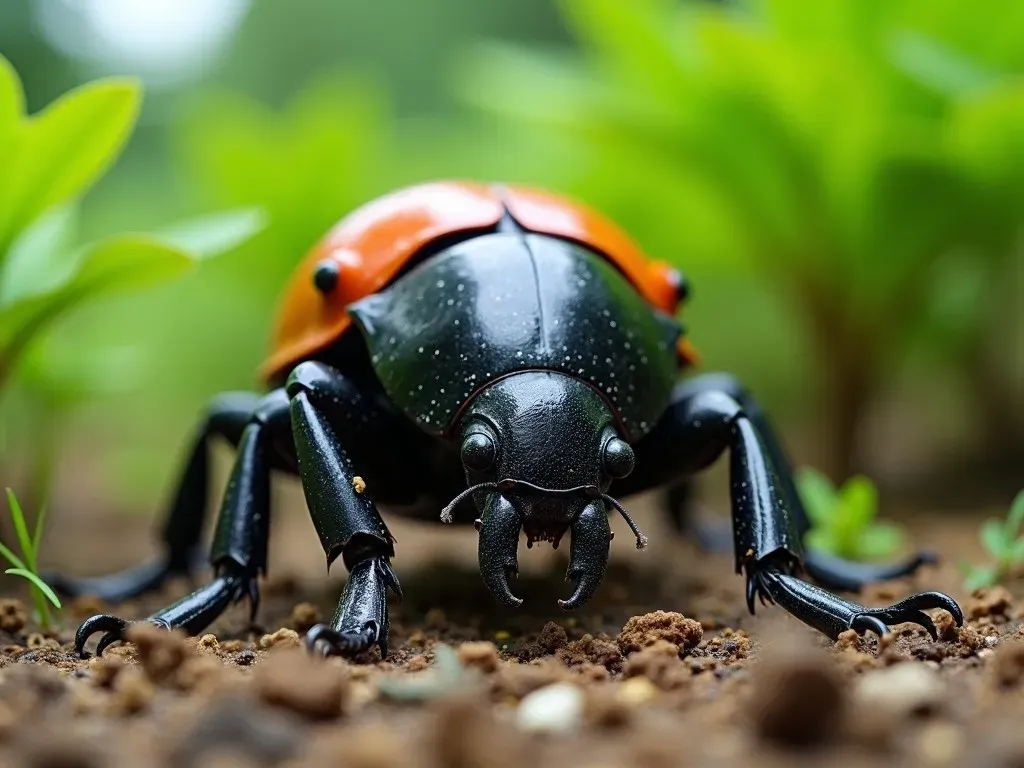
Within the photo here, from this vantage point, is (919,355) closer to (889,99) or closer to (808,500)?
(889,99)

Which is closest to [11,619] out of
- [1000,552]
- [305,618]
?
[305,618]

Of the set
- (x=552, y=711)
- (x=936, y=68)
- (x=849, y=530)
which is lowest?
(x=849, y=530)

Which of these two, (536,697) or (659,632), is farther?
(659,632)

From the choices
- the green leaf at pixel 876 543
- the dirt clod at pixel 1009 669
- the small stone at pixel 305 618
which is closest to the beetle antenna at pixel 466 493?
the small stone at pixel 305 618

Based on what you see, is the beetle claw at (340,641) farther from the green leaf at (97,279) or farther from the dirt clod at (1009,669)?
the green leaf at (97,279)

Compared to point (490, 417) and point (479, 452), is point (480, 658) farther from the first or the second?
point (490, 417)

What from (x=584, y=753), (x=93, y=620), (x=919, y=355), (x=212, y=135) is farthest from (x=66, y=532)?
(x=919, y=355)

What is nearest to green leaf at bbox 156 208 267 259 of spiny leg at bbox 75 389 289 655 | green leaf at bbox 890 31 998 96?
spiny leg at bbox 75 389 289 655
